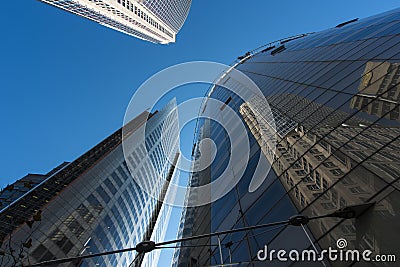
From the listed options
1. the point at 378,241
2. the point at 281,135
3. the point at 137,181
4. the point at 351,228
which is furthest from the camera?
the point at 137,181

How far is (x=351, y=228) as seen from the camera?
786 centimetres

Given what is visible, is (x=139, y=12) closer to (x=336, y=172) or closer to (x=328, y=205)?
(x=336, y=172)

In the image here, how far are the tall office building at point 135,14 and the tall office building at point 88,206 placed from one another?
35.5 meters

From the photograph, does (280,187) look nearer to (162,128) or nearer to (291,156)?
(291,156)

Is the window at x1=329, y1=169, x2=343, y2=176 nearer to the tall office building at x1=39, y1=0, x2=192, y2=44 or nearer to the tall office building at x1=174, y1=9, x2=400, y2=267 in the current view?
the tall office building at x1=174, y1=9, x2=400, y2=267

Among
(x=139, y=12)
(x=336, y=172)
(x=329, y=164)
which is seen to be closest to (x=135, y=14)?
(x=139, y=12)

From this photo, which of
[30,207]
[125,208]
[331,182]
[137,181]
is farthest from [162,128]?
[331,182]

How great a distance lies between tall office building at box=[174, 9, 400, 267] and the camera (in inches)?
315

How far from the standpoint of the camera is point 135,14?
4006 inches

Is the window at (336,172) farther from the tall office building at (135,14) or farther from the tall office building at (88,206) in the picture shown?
the tall office building at (135,14)

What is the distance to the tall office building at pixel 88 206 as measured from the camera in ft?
101

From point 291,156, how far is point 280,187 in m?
1.71

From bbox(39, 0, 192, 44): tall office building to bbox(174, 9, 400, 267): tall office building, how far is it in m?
76.2

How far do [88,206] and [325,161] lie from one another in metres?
42.0
